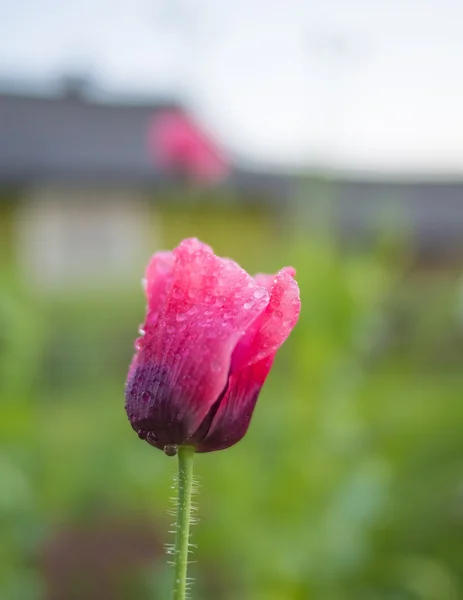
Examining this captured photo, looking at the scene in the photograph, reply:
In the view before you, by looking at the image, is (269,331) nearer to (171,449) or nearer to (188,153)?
(171,449)

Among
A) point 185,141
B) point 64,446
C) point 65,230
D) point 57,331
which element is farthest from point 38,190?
point 185,141

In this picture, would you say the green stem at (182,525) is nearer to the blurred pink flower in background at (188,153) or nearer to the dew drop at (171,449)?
the dew drop at (171,449)

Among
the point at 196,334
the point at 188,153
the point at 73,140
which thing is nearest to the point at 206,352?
the point at 196,334

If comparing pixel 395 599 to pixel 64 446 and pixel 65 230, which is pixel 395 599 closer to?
pixel 64 446

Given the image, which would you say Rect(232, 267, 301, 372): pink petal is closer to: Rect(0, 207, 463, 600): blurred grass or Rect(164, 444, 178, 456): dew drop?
Rect(164, 444, 178, 456): dew drop

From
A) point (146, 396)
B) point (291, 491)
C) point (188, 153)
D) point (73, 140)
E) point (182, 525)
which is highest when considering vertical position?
point (73, 140)

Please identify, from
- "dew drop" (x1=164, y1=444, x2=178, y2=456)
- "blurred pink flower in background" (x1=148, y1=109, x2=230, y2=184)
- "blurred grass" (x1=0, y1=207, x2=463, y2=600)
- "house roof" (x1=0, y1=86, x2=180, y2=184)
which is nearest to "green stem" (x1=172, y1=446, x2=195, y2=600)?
"dew drop" (x1=164, y1=444, x2=178, y2=456)
